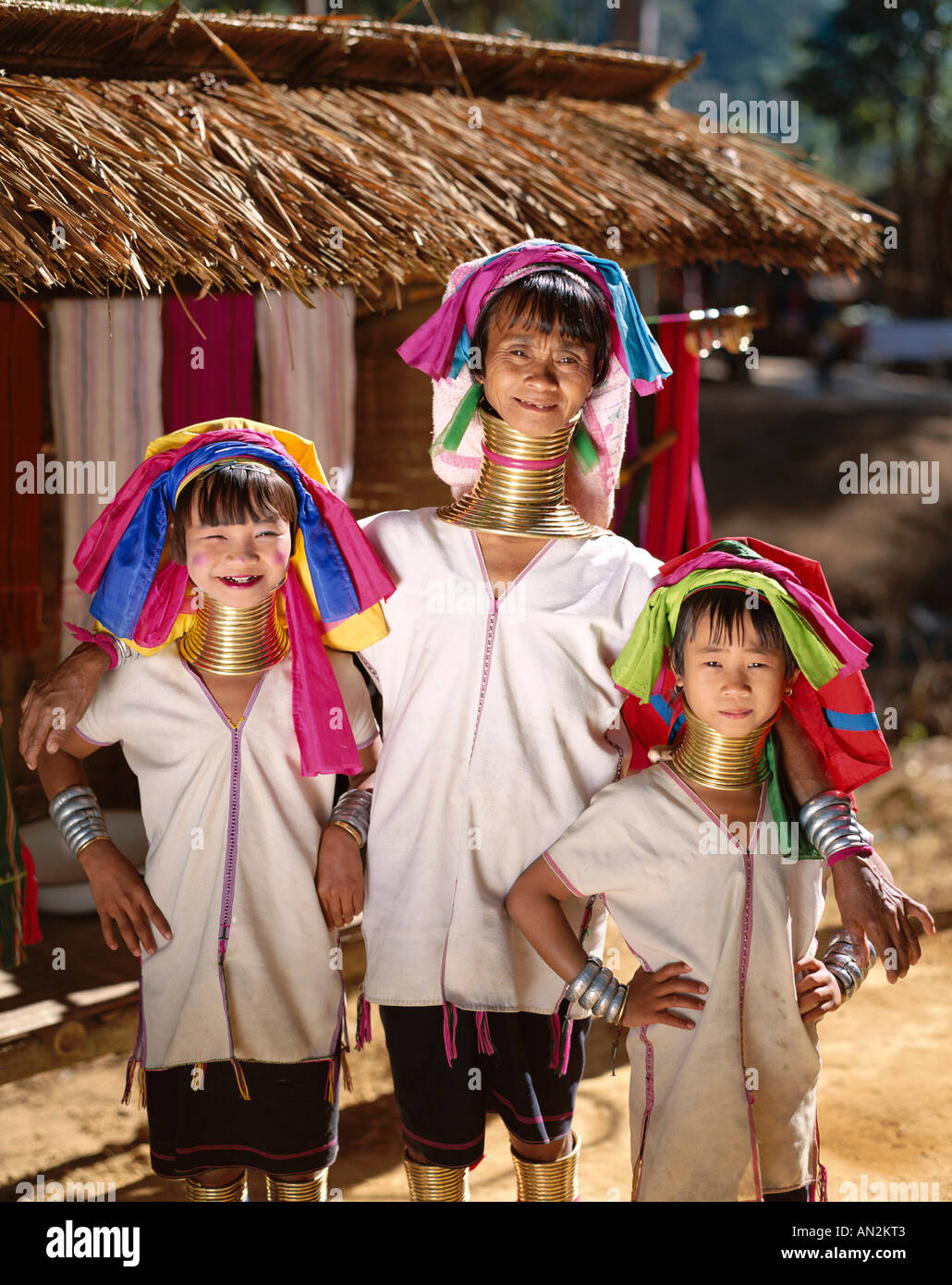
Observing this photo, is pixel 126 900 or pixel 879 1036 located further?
pixel 879 1036

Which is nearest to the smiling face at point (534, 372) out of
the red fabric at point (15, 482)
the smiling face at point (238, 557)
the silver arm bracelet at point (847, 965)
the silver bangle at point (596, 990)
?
the smiling face at point (238, 557)

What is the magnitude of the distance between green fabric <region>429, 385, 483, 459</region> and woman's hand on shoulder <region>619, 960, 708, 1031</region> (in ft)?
4.10

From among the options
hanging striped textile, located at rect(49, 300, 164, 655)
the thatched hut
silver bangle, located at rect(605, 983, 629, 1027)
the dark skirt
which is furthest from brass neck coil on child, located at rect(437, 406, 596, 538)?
hanging striped textile, located at rect(49, 300, 164, 655)

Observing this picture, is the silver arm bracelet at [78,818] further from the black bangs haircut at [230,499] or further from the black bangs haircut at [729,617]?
the black bangs haircut at [729,617]

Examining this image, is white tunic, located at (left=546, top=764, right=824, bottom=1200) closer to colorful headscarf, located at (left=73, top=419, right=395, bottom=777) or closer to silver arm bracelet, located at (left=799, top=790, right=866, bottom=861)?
silver arm bracelet, located at (left=799, top=790, right=866, bottom=861)

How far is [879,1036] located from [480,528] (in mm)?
2970

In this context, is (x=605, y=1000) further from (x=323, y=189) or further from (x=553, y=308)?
(x=323, y=189)

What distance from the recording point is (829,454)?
13.5 metres

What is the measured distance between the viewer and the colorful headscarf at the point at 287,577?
2.69 metres

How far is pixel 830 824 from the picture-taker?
8.48ft

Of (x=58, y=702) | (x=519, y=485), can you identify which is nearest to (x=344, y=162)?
(x=519, y=485)

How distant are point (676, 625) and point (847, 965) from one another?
0.79 meters
